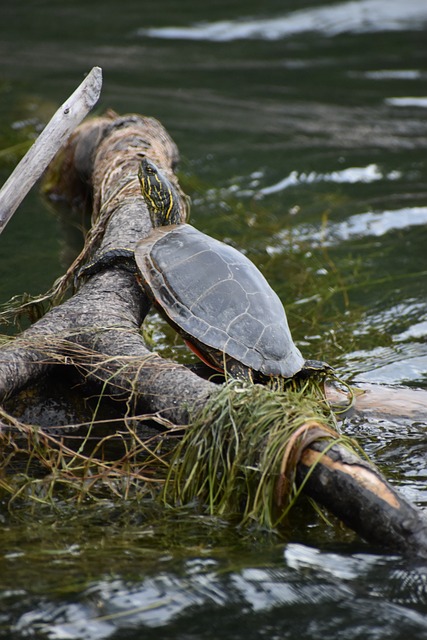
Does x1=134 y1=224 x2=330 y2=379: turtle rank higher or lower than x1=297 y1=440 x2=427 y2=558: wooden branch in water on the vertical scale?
higher

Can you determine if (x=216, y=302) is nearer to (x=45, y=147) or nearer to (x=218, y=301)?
(x=218, y=301)

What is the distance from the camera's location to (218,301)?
13.0ft

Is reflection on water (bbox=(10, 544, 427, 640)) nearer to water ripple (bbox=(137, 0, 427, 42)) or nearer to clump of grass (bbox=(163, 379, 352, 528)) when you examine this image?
clump of grass (bbox=(163, 379, 352, 528))

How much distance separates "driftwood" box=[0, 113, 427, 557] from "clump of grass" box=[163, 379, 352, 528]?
0.26 ft

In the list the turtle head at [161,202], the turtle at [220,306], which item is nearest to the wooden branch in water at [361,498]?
the turtle at [220,306]

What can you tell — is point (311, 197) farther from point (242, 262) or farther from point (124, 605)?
point (124, 605)

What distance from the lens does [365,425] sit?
389 cm

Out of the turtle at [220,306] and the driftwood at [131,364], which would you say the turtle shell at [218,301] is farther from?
the driftwood at [131,364]

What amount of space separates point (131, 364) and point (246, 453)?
75cm

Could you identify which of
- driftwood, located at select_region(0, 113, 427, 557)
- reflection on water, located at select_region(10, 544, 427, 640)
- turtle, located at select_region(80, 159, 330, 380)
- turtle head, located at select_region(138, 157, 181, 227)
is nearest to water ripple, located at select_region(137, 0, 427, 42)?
driftwood, located at select_region(0, 113, 427, 557)

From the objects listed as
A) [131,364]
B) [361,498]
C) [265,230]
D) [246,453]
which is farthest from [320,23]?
[361,498]

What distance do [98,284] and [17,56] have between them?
804cm

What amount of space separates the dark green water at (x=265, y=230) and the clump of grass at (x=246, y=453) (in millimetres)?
122

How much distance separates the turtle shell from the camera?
12.5 feet
